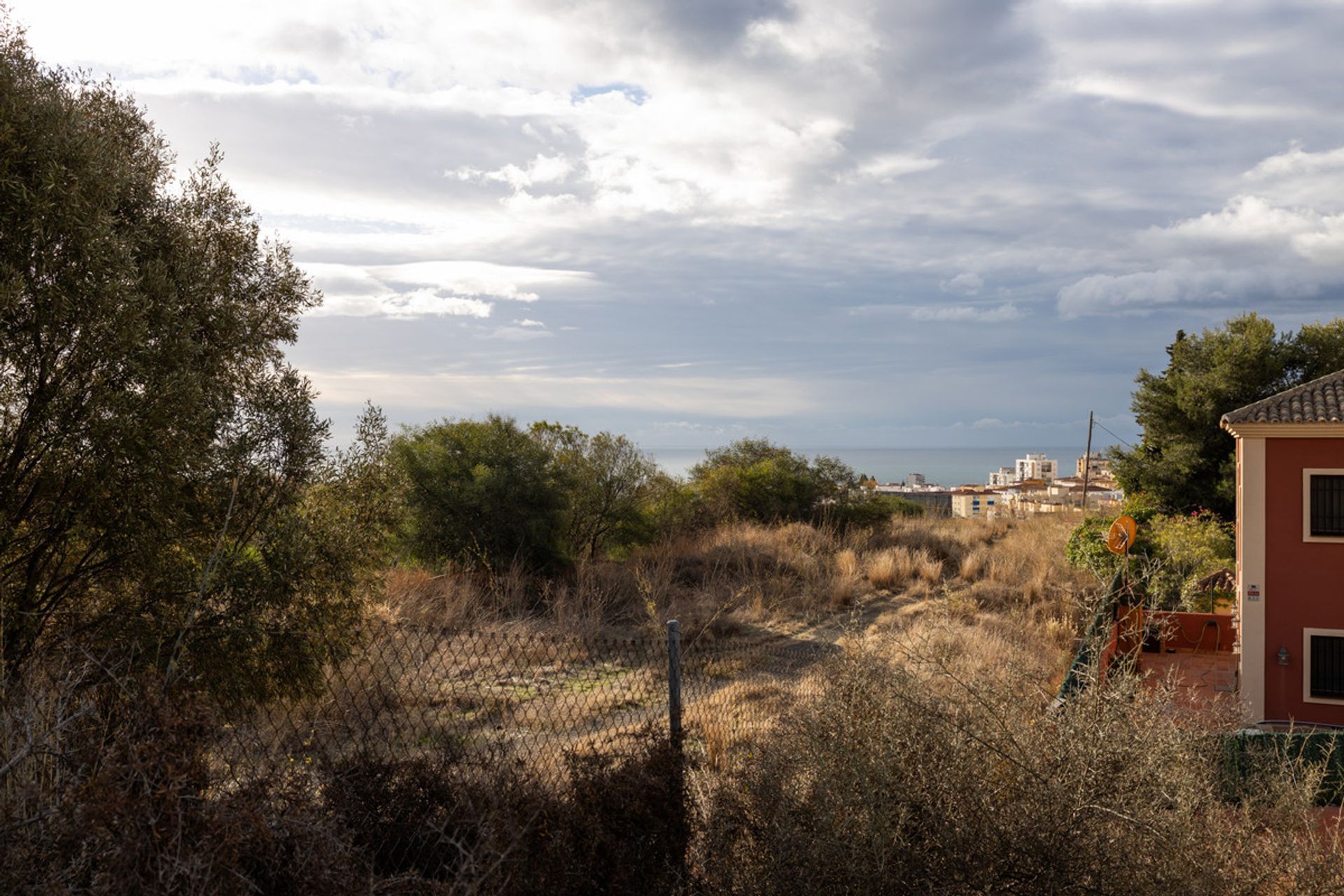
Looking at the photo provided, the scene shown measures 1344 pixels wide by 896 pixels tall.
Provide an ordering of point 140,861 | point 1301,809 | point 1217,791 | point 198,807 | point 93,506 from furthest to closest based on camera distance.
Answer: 1. point 93,506
2. point 1217,791
3. point 1301,809
4. point 198,807
5. point 140,861

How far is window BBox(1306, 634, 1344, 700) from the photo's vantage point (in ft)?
37.8

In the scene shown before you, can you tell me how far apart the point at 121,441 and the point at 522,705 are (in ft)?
12.9

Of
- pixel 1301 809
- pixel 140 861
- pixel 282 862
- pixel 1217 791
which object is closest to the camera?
pixel 140 861

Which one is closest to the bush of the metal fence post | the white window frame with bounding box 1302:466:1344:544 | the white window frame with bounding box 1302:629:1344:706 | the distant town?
the metal fence post

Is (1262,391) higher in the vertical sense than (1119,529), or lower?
higher

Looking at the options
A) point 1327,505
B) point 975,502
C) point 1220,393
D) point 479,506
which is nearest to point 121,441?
point 479,506

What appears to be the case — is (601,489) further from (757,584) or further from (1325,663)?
(1325,663)

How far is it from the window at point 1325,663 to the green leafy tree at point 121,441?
1208 centimetres

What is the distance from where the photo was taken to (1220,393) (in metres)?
23.6

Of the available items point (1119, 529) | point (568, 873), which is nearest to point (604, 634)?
point (1119, 529)

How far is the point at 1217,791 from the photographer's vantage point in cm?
433

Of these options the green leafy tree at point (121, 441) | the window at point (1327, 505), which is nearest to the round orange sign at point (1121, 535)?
the window at point (1327, 505)

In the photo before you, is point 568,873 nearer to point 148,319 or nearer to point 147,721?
point 147,721

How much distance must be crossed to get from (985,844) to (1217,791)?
1828 mm
